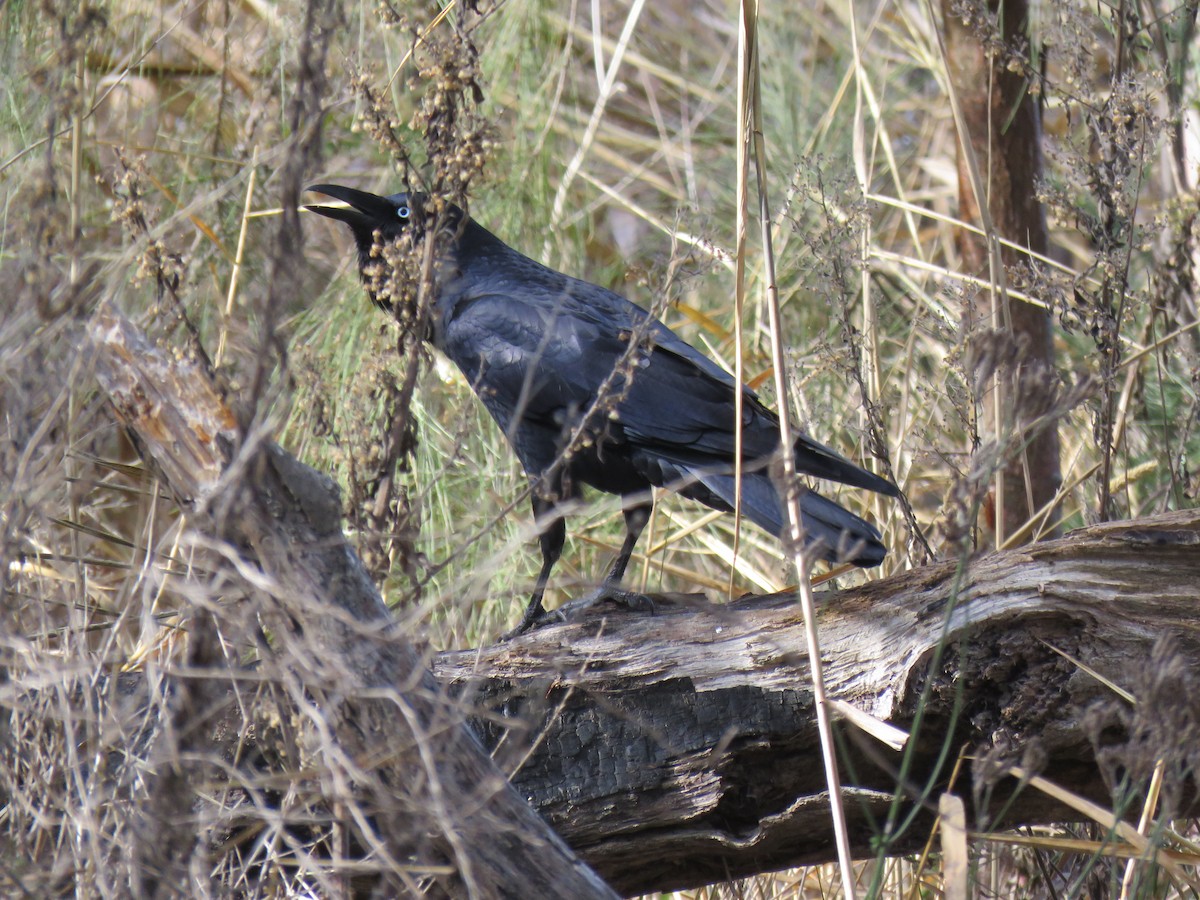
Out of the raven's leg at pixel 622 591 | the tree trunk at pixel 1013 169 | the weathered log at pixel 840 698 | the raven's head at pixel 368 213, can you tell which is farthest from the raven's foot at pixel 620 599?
the raven's head at pixel 368 213

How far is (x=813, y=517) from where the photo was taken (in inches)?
111

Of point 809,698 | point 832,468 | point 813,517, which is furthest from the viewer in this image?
point 832,468

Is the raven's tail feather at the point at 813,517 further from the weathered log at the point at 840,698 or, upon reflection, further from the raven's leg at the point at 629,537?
the raven's leg at the point at 629,537

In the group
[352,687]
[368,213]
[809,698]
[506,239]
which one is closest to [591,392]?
[368,213]

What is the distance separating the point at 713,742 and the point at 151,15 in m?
3.75

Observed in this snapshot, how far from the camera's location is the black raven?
123 inches

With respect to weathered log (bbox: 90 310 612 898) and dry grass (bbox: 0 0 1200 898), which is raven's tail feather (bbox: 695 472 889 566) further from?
weathered log (bbox: 90 310 612 898)

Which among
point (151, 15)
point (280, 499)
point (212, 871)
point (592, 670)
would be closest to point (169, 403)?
point (280, 499)

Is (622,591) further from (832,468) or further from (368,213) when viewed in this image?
(368,213)

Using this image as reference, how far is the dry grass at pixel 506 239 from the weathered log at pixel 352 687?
0.09 meters

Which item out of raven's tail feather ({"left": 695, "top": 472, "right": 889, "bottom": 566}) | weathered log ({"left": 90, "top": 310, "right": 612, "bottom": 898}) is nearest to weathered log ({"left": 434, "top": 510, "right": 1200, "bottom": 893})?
raven's tail feather ({"left": 695, "top": 472, "right": 889, "bottom": 566})

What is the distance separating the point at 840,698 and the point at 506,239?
2873mm

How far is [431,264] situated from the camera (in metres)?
2.23

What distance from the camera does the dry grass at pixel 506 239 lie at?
5.98ft
